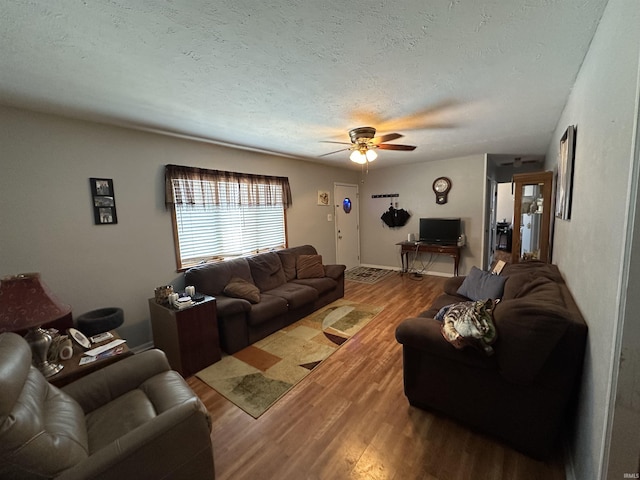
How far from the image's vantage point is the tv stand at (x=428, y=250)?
193 inches

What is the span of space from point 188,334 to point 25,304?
1132 mm

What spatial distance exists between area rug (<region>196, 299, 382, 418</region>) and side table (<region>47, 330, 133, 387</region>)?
0.83 meters

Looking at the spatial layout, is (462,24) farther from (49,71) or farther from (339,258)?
(339,258)

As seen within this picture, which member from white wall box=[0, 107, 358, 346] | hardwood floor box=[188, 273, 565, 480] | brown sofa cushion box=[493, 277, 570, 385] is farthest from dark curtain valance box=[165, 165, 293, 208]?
brown sofa cushion box=[493, 277, 570, 385]

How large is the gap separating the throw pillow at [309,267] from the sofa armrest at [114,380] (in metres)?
2.46

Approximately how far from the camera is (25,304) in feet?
4.83

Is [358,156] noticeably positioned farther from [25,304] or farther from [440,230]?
[440,230]

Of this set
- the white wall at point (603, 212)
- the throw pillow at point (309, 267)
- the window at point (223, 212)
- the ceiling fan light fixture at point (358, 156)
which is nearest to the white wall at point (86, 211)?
the window at point (223, 212)

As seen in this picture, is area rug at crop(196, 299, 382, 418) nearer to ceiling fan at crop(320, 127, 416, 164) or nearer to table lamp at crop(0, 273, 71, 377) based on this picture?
table lamp at crop(0, 273, 71, 377)

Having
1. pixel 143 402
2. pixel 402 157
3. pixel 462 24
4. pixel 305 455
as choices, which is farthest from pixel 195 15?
pixel 402 157

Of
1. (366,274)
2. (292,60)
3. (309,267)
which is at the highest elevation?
(292,60)

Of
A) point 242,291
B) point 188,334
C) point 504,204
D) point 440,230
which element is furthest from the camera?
point 504,204

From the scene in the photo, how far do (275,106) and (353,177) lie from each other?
13.4ft

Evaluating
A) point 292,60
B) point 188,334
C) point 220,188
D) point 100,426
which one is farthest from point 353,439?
point 220,188
